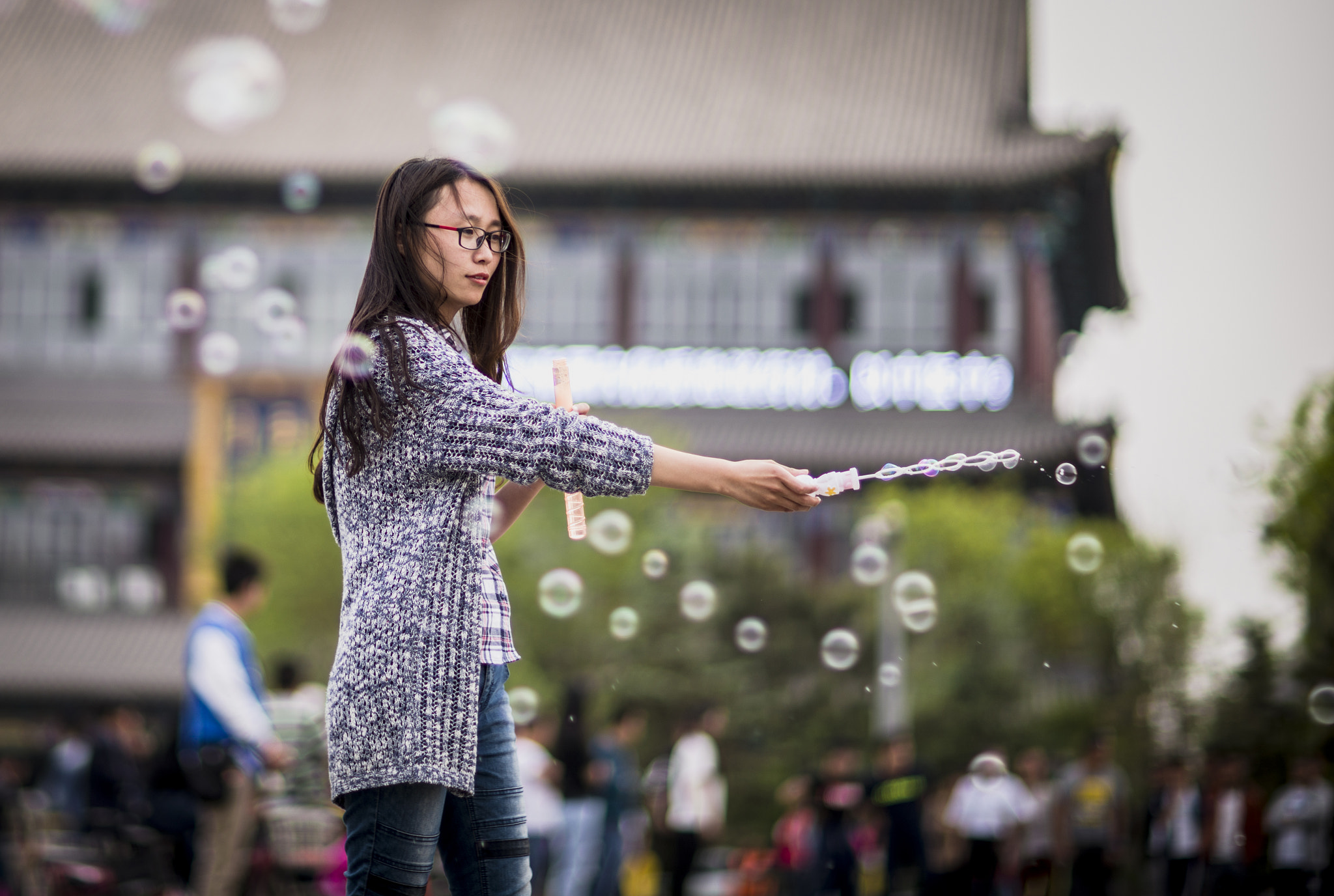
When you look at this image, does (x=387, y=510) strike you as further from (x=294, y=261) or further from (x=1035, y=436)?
(x=294, y=261)

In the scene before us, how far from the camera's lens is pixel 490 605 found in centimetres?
204

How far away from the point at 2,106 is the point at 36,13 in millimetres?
2643

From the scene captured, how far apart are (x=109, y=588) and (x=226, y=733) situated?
18075mm

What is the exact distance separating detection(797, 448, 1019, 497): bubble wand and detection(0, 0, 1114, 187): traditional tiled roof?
17.8m

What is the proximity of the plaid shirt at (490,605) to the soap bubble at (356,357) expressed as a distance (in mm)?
107

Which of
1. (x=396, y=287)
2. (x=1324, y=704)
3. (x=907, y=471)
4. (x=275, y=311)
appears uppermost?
(x=275, y=311)

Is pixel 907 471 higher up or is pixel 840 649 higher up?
pixel 907 471

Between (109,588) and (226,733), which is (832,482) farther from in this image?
(109,588)

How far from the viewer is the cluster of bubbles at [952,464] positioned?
2.08 m

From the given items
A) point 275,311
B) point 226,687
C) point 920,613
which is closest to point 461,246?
point 226,687

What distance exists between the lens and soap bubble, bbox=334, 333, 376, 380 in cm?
199

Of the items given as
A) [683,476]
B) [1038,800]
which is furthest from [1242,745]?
[683,476]

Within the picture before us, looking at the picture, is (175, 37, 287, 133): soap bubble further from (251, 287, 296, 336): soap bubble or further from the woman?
the woman

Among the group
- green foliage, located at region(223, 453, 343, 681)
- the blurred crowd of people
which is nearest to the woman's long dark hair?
A: the blurred crowd of people
